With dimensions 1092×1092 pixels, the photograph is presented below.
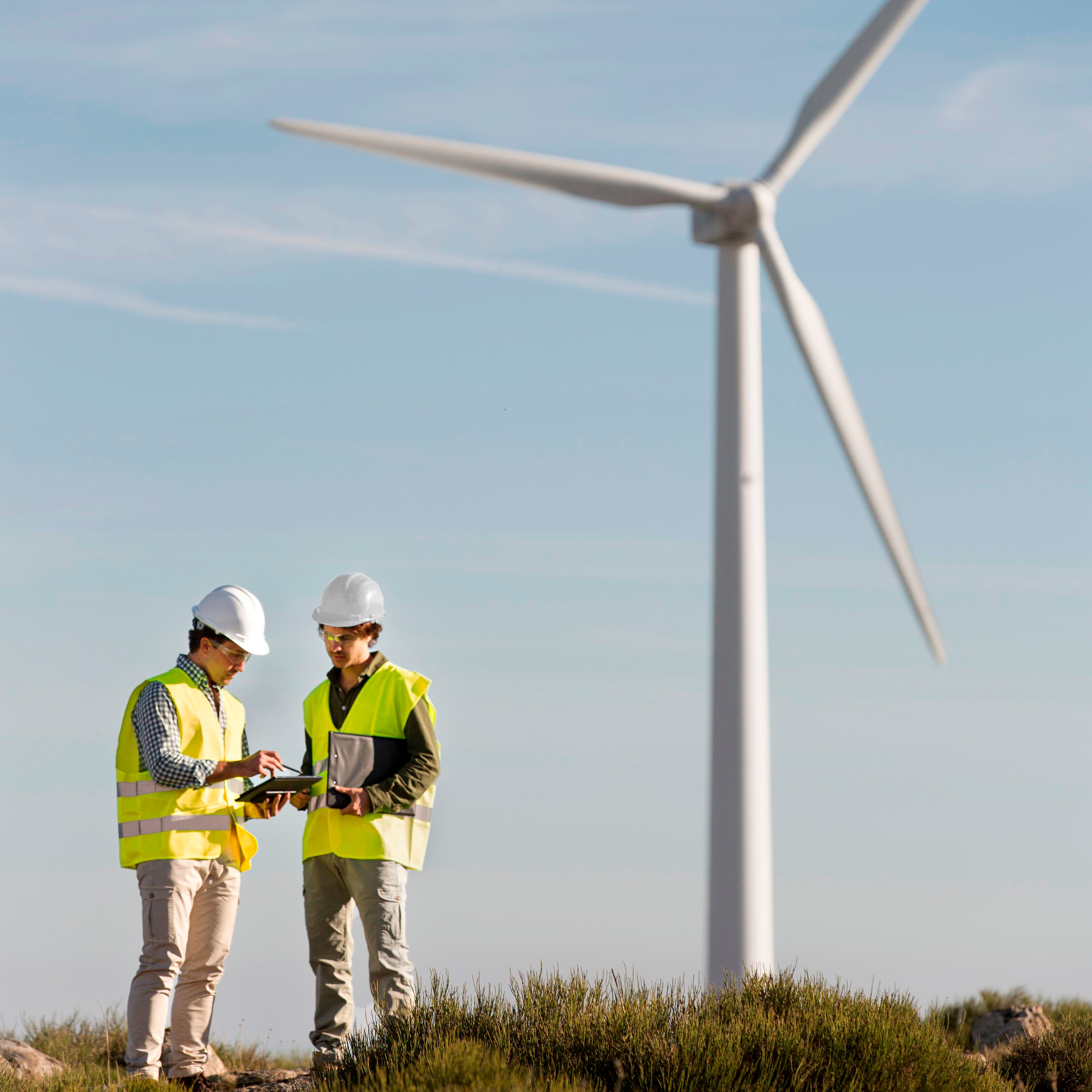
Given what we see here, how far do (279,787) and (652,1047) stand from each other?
3.22 m

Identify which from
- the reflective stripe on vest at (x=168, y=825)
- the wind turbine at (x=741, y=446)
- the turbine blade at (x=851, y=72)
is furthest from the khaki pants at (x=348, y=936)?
the turbine blade at (x=851, y=72)

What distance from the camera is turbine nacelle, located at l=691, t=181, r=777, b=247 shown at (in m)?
14.5

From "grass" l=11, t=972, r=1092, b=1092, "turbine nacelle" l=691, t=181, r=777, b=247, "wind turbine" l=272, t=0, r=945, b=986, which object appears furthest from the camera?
"turbine nacelle" l=691, t=181, r=777, b=247

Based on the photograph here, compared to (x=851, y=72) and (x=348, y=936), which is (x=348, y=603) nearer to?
(x=348, y=936)

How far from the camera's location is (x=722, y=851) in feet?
43.3

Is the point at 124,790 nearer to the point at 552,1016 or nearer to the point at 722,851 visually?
the point at 552,1016

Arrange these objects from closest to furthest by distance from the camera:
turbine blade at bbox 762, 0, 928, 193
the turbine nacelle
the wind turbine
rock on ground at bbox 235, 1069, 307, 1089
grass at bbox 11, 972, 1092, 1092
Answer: grass at bbox 11, 972, 1092, 1092 → rock on ground at bbox 235, 1069, 307, 1089 → the wind turbine → the turbine nacelle → turbine blade at bbox 762, 0, 928, 193

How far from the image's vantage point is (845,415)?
581 inches

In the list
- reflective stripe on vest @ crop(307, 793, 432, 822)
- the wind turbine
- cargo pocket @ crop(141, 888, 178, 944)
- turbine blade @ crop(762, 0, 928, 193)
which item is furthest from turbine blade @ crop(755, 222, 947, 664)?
cargo pocket @ crop(141, 888, 178, 944)

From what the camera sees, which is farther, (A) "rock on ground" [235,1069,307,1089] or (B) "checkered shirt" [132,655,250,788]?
(A) "rock on ground" [235,1069,307,1089]

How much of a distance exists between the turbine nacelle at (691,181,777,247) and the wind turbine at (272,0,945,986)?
0.04 feet

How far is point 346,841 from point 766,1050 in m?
3.40

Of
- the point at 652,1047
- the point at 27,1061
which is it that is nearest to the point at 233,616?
the point at 652,1047

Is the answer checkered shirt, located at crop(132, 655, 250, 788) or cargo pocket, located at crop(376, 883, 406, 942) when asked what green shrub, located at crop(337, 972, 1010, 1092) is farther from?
checkered shirt, located at crop(132, 655, 250, 788)
